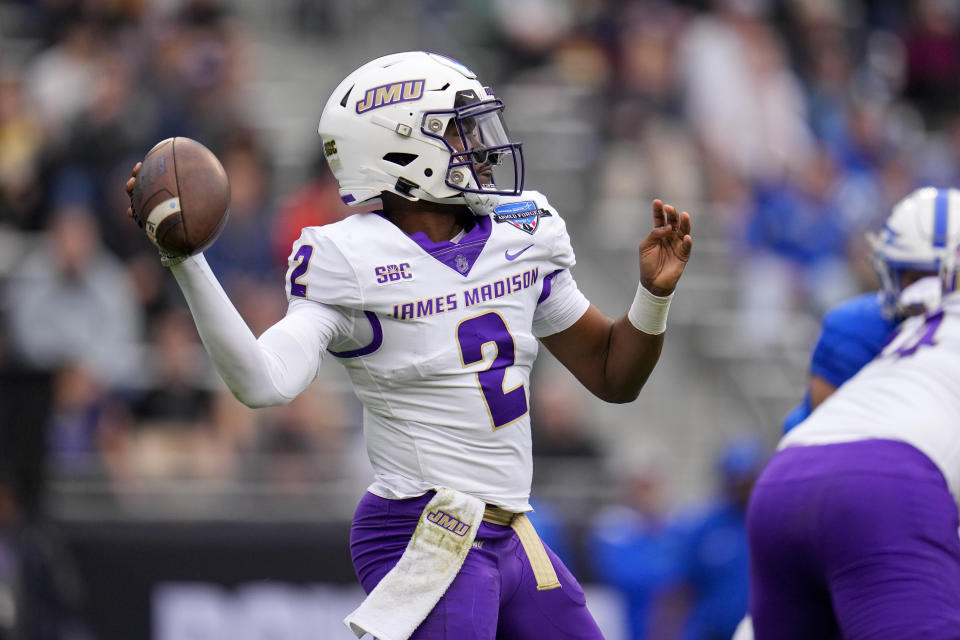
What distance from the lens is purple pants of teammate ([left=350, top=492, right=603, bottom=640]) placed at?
3.71 metres

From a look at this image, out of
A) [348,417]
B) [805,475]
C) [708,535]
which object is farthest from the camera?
[348,417]

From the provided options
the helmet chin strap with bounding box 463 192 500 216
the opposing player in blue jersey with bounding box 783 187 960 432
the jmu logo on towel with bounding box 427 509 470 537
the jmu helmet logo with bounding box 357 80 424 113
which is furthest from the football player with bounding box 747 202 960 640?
the jmu helmet logo with bounding box 357 80 424 113

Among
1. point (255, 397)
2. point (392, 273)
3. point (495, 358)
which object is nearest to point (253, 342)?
point (255, 397)

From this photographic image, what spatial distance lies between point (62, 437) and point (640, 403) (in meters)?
3.78

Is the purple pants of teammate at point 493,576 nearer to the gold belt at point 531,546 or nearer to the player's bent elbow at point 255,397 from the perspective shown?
the gold belt at point 531,546

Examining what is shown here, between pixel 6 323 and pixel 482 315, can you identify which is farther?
pixel 6 323

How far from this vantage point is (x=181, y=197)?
11.1 feet

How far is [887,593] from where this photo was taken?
3807 mm

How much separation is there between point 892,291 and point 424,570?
1.63 m

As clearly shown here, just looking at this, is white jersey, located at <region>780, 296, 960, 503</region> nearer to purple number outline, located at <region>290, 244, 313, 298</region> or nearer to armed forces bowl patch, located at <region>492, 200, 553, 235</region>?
armed forces bowl patch, located at <region>492, 200, 553, 235</region>

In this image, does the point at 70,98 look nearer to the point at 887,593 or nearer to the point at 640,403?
the point at 640,403

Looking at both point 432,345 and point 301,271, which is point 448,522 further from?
point 301,271

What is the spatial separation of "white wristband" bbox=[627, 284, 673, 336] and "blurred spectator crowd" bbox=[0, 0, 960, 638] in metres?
3.01

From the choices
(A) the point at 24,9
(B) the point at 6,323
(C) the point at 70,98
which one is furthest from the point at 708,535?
(A) the point at 24,9
